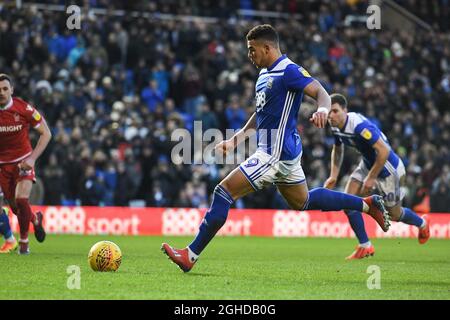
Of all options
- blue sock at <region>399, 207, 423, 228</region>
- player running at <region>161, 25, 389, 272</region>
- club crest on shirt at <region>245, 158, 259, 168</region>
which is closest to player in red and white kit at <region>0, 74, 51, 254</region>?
player running at <region>161, 25, 389, 272</region>

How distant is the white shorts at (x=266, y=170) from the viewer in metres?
9.52

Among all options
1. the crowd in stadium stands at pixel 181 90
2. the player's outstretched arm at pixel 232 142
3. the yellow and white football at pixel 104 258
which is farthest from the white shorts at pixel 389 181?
the crowd in stadium stands at pixel 181 90

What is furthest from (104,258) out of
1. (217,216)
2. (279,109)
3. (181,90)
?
(181,90)

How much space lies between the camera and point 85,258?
478 inches

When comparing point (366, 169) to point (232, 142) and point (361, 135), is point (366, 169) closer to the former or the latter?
point (361, 135)

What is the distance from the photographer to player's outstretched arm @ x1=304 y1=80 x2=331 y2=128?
869 centimetres

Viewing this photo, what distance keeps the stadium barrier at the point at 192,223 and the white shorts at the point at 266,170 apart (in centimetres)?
1061

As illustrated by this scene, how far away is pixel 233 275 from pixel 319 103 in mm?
2196

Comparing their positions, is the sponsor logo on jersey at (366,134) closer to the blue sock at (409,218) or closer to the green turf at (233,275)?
the blue sock at (409,218)

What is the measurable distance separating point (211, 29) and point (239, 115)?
387 cm

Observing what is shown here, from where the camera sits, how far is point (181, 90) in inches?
932

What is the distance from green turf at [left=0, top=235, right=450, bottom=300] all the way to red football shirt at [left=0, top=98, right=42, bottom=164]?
4.91 ft
